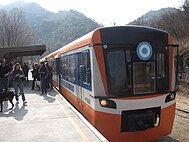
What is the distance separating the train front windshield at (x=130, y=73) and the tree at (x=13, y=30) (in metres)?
36.6

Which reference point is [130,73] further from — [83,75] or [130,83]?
[83,75]

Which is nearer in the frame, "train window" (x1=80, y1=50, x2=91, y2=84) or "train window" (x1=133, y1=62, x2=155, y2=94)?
"train window" (x1=133, y1=62, x2=155, y2=94)

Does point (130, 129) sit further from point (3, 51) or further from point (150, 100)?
point (3, 51)

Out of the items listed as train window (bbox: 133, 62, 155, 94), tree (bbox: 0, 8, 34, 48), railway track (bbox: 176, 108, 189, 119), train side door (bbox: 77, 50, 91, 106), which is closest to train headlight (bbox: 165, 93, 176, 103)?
train window (bbox: 133, 62, 155, 94)

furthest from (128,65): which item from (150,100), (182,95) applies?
(182,95)

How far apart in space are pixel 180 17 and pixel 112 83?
28.8 meters

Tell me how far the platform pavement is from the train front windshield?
4.33 ft

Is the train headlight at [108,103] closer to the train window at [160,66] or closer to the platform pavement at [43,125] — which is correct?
the platform pavement at [43,125]

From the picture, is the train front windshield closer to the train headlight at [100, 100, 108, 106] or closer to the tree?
the train headlight at [100, 100, 108, 106]

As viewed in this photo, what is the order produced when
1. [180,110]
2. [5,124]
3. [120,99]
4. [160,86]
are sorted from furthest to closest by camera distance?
[180,110] < [5,124] < [160,86] < [120,99]

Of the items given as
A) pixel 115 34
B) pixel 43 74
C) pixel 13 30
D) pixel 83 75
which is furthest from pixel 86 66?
pixel 13 30

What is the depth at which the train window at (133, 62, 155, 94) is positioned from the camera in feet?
23.7

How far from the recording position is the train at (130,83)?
701 cm

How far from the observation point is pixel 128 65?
282 inches
